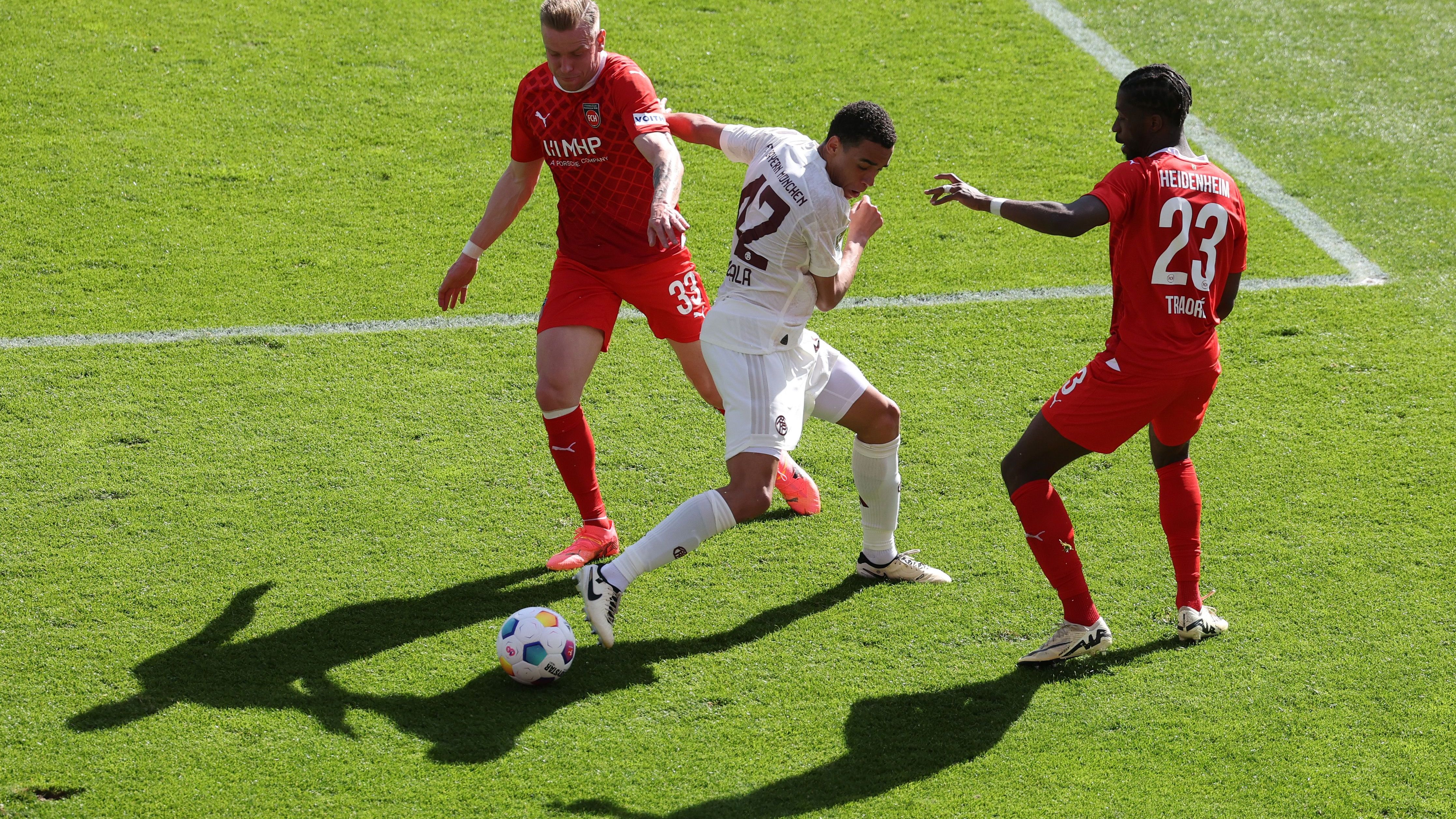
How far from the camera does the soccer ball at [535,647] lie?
4465 millimetres

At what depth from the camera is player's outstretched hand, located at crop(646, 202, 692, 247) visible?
4488mm

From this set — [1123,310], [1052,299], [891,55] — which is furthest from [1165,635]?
[891,55]

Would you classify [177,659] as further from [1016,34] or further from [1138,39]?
[1138,39]

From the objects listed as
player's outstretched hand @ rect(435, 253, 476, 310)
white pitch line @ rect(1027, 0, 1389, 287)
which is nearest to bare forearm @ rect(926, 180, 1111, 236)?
player's outstretched hand @ rect(435, 253, 476, 310)

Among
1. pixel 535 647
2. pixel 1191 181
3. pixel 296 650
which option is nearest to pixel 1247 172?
pixel 1191 181

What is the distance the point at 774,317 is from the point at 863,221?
0.47m

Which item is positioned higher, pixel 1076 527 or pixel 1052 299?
pixel 1052 299

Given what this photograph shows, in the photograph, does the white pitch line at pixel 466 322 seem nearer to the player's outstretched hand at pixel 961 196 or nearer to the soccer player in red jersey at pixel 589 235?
the soccer player in red jersey at pixel 589 235

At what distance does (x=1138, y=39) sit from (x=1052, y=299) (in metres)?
4.14

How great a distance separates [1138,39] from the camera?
10508 mm

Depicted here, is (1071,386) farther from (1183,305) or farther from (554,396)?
(554,396)

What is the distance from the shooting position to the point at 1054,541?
14.8 ft

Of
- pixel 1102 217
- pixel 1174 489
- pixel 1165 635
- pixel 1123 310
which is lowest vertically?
pixel 1165 635

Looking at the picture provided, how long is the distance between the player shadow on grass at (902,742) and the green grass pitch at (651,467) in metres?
0.02
